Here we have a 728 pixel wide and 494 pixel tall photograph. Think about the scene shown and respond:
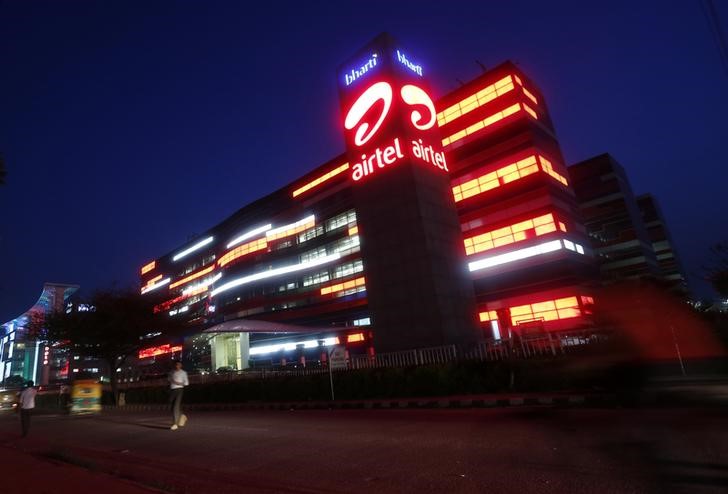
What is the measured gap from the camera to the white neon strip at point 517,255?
121 ft

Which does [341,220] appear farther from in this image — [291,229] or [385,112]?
[385,112]

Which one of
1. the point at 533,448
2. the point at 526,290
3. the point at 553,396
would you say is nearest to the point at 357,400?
the point at 553,396

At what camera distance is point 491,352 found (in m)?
14.2

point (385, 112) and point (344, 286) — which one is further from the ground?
point (385, 112)

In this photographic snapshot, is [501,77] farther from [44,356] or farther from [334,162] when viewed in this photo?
[44,356]

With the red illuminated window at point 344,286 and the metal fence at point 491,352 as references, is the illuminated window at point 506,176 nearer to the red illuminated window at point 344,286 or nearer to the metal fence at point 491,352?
the red illuminated window at point 344,286

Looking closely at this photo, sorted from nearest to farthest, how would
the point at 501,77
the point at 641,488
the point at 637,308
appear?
the point at 641,488 < the point at 637,308 < the point at 501,77

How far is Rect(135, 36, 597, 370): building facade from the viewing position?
19.1 metres

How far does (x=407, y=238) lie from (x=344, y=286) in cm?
4007

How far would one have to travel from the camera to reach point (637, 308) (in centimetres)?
1717

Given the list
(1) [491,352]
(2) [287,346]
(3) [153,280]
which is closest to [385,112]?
(1) [491,352]

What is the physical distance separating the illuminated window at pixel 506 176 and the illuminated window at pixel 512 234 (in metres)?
4.49

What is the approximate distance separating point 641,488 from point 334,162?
60.5 metres

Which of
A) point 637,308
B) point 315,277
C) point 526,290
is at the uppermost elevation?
point 315,277
